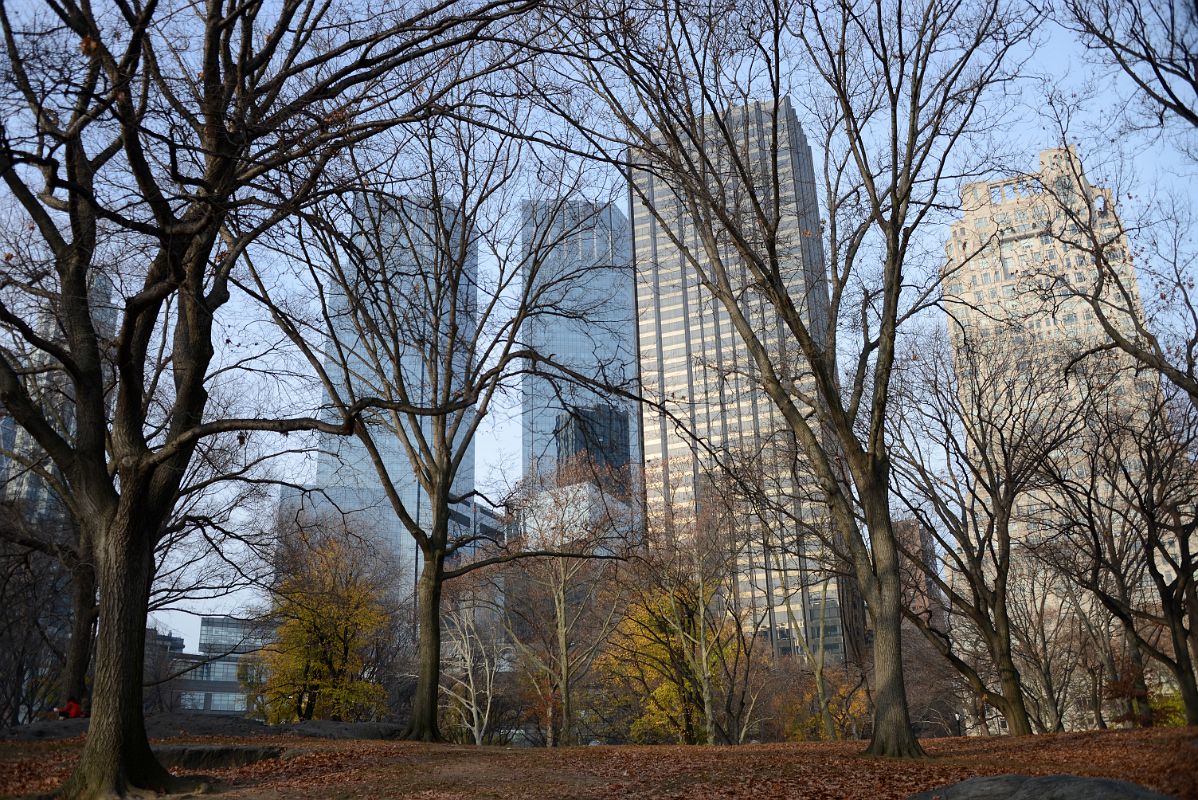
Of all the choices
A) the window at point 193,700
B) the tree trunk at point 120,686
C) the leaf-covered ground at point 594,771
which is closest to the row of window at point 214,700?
the window at point 193,700

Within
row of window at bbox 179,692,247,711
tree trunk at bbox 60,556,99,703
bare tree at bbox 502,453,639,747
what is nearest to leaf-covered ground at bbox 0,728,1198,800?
tree trunk at bbox 60,556,99,703

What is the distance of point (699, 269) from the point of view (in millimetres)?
12492

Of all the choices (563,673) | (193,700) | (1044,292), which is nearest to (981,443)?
(1044,292)

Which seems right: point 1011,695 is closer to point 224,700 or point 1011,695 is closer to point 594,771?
point 594,771

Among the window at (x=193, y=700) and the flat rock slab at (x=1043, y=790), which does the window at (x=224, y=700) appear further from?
the flat rock slab at (x=1043, y=790)

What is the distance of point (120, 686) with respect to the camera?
7406 mm

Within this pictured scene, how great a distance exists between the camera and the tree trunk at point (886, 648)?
9.73m

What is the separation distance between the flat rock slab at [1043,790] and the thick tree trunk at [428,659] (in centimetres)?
998

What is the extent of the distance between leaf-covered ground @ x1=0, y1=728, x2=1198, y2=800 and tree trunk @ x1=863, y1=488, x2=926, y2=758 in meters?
0.43

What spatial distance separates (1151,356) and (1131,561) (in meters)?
11.5

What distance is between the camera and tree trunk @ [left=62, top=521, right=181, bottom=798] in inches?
280

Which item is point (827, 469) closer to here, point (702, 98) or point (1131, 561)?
point (702, 98)

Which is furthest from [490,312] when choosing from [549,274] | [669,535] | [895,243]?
[669,535]

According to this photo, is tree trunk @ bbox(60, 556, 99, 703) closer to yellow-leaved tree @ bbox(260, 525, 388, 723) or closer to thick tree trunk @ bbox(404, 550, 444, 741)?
thick tree trunk @ bbox(404, 550, 444, 741)
